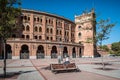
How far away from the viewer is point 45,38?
187ft

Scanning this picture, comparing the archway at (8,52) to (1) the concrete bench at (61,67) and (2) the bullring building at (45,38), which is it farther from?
(1) the concrete bench at (61,67)

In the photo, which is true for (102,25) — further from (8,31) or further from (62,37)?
(62,37)

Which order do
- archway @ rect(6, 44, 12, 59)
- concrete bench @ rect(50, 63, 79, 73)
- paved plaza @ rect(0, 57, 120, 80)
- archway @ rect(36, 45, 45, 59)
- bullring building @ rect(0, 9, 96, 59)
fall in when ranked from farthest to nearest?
1. archway @ rect(36, 45, 45, 59)
2. bullring building @ rect(0, 9, 96, 59)
3. archway @ rect(6, 44, 12, 59)
4. concrete bench @ rect(50, 63, 79, 73)
5. paved plaza @ rect(0, 57, 120, 80)

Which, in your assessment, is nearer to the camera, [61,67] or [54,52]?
[61,67]

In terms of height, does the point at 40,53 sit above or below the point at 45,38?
below

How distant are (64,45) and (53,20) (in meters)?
12.0

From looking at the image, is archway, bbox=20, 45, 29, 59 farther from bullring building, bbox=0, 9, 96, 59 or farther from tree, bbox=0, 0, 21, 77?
tree, bbox=0, 0, 21, 77

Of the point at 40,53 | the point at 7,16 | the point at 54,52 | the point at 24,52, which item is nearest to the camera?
the point at 7,16

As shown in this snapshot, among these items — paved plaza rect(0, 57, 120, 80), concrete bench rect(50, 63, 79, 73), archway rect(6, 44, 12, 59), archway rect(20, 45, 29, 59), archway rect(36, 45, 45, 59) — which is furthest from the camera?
archway rect(36, 45, 45, 59)

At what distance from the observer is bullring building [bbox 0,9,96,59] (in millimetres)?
47250

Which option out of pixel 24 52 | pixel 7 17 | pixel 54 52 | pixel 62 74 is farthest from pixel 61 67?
pixel 54 52

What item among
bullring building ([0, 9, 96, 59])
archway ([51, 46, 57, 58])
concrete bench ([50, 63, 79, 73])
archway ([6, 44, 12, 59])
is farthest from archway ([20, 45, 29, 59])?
concrete bench ([50, 63, 79, 73])

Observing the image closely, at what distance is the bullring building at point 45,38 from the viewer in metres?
47.2

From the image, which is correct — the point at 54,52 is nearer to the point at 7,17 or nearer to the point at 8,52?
the point at 8,52
